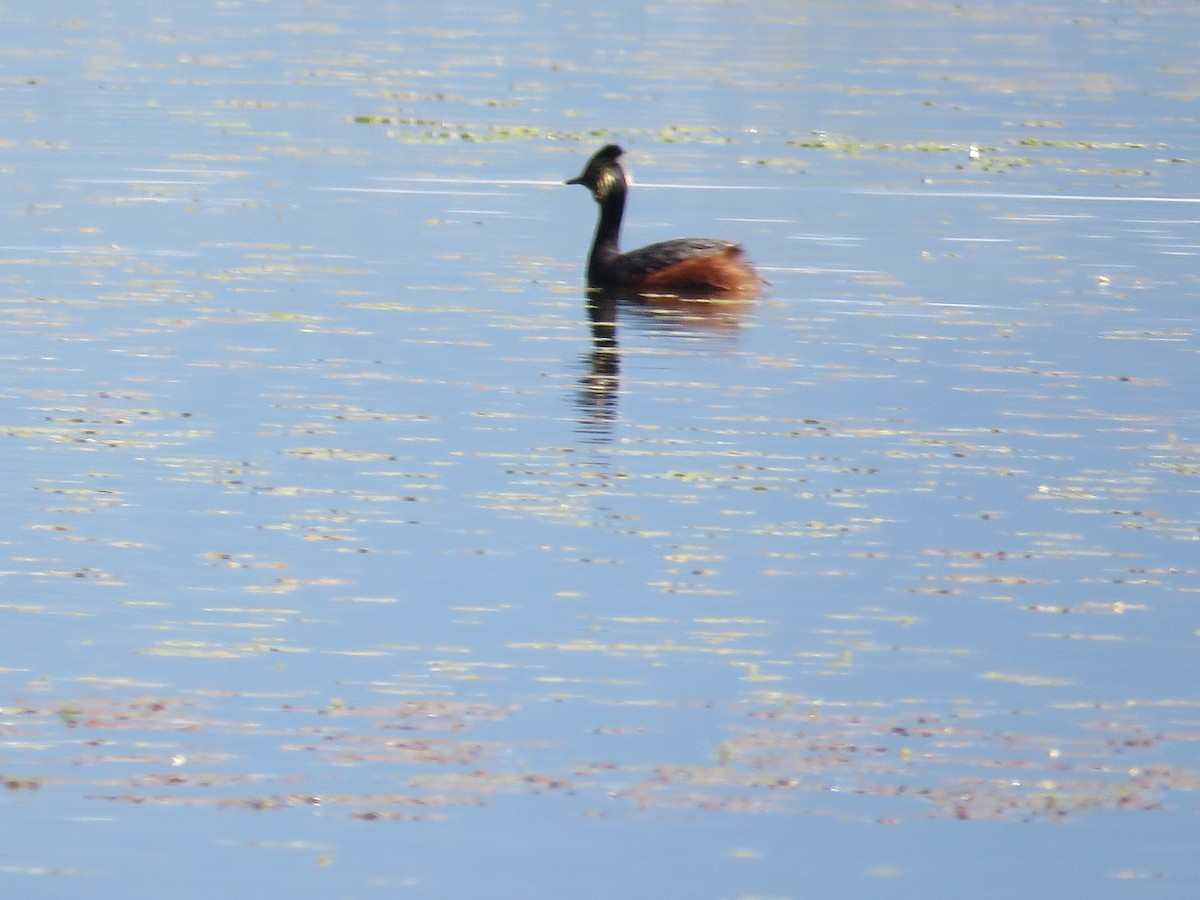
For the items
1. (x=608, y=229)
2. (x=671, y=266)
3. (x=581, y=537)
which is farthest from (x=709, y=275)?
(x=581, y=537)

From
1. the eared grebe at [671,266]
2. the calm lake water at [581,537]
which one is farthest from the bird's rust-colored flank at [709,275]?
the calm lake water at [581,537]

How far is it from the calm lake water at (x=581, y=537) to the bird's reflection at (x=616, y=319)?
83 millimetres

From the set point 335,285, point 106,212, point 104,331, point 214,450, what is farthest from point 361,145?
point 214,450

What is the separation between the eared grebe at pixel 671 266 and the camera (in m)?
20.1

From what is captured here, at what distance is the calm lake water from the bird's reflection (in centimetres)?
8

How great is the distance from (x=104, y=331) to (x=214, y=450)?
4.06 m

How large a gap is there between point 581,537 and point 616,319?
288 inches

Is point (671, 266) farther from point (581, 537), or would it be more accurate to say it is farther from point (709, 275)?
point (581, 537)

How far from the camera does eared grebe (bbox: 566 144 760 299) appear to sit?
791 inches

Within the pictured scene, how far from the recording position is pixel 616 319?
63.0 feet

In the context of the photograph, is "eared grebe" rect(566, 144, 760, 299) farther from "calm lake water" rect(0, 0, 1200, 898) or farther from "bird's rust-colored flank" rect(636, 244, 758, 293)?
"calm lake water" rect(0, 0, 1200, 898)

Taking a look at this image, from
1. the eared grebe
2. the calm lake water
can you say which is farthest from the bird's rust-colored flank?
the calm lake water

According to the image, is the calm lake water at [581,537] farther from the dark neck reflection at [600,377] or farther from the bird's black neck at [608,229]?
the bird's black neck at [608,229]

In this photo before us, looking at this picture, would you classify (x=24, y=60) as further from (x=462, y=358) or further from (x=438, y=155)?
(x=462, y=358)
